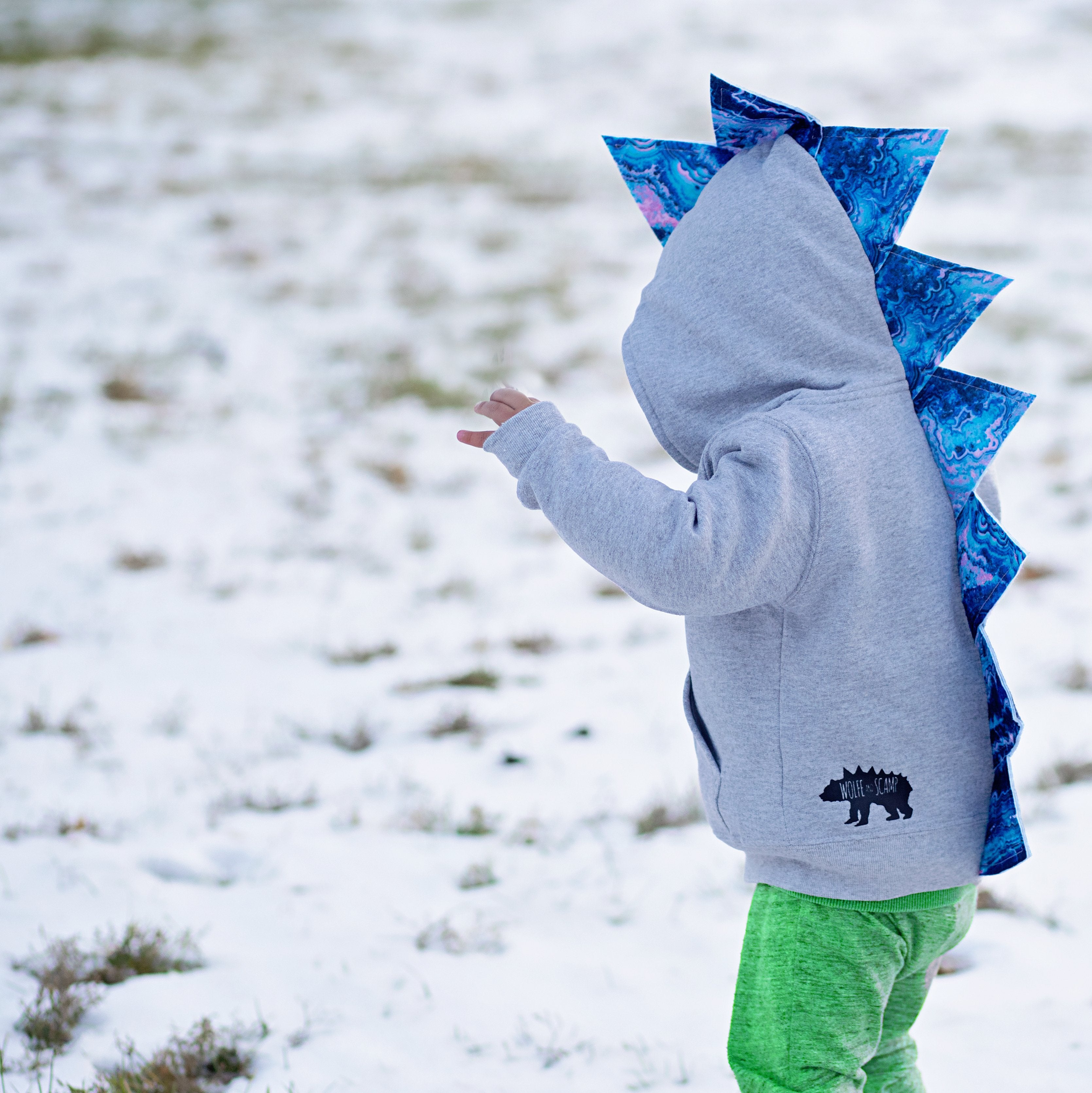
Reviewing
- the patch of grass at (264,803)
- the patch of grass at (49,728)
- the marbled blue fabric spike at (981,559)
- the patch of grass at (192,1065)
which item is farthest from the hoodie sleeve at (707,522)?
the patch of grass at (49,728)

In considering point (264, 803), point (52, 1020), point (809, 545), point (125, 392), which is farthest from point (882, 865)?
point (125, 392)

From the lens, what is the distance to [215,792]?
347 centimetres

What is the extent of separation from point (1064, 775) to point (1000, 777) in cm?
200

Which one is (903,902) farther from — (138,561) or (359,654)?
(138,561)

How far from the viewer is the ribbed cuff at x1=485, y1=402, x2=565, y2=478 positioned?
174 cm

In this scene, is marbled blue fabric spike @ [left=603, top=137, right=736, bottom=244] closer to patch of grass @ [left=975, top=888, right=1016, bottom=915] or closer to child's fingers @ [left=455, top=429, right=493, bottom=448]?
child's fingers @ [left=455, top=429, right=493, bottom=448]

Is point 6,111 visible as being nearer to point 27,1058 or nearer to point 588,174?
point 588,174

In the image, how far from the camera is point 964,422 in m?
1.71

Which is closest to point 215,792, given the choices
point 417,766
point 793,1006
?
point 417,766

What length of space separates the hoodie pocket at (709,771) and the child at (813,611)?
2cm

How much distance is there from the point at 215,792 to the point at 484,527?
2.49 meters

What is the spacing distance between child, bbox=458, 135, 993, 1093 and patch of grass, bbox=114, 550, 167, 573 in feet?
12.4

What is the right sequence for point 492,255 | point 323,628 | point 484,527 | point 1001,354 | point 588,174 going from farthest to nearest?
point 588,174 < point 492,255 < point 1001,354 < point 484,527 < point 323,628

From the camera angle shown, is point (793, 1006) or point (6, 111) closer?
point (793, 1006)
